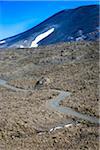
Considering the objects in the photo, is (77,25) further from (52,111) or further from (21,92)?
(52,111)

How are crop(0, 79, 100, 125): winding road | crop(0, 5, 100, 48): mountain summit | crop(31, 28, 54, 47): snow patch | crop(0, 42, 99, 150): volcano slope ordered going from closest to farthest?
crop(0, 42, 99, 150): volcano slope < crop(0, 79, 100, 125): winding road < crop(0, 5, 100, 48): mountain summit < crop(31, 28, 54, 47): snow patch

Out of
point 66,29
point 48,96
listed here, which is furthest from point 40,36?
point 48,96

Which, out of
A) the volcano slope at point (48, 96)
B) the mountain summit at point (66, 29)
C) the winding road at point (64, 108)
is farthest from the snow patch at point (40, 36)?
the winding road at point (64, 108)

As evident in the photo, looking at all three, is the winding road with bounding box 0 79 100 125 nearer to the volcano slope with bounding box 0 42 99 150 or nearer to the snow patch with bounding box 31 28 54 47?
the volcano slope with bounding box 0 42 99 150

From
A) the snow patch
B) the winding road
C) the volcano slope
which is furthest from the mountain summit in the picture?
the winding road

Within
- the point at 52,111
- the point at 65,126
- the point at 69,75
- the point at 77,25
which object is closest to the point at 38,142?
the point at 65,126

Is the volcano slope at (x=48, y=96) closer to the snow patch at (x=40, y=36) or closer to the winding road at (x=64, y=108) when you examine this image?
the winding road at (x=64, y=108)

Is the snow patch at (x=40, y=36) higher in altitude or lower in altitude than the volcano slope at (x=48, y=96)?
higher
